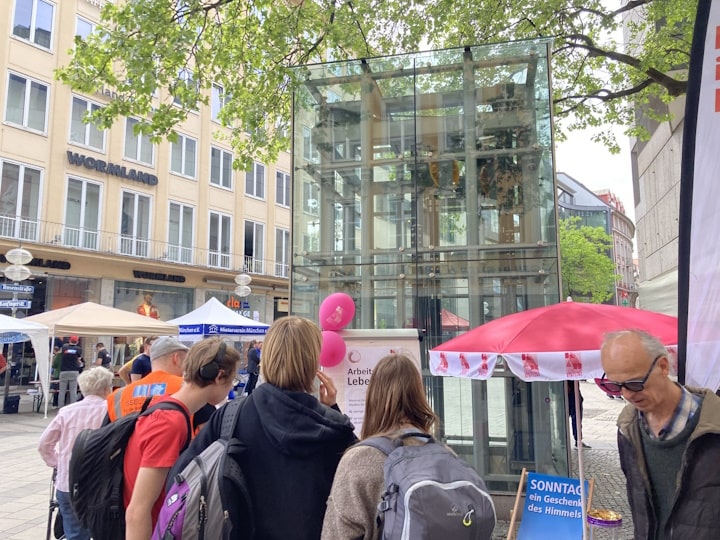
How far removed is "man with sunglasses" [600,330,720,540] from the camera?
186 cm

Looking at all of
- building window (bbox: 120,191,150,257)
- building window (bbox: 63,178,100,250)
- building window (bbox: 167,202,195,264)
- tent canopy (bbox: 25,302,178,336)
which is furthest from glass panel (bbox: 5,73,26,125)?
tent canopy (bbox: 25,302,178,336)

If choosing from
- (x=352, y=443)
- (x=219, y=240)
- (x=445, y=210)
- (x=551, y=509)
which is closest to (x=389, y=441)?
(x=352, y=443)

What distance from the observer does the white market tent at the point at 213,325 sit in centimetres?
1323

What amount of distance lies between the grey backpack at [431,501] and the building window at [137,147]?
2413cm

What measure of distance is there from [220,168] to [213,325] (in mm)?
16101

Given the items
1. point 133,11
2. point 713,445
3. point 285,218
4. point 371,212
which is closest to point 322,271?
point 371,212

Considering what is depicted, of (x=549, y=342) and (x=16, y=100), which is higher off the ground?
(x=16, y=100)

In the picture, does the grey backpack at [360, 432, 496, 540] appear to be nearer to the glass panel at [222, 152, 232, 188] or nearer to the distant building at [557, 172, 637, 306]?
the glass panel at [222, 152, 232, 188]

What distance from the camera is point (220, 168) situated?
2755 centimetres

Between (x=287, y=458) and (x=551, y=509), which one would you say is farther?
(x=551, y=509)

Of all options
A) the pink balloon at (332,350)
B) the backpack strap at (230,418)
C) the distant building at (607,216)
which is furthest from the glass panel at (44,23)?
the distant building at (607,216)

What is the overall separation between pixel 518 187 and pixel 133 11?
253 inches

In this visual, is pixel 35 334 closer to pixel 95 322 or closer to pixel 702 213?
pixel 95 322

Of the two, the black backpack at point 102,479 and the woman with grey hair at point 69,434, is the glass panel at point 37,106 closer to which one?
the woman with grey hair at point 69,434
